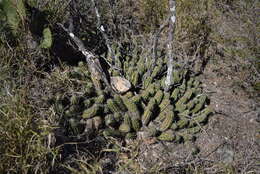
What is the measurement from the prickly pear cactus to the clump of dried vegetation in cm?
12

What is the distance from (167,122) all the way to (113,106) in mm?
647

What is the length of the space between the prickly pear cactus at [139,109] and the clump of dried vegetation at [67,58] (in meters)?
0.12

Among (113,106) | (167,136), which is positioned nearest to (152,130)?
(167,136)

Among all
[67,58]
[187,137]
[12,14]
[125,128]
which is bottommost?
[187,137]

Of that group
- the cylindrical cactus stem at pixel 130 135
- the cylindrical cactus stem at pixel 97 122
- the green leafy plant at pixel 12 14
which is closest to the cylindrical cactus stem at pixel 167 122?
the cylindrical cactus stem at pixel 130 135

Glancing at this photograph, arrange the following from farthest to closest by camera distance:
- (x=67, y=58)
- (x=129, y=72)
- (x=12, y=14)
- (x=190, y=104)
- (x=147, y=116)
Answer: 1. (x=67, y=58)
2. (x=129, y=72)
3. (x=12, y=14)
4. (x=190, y=104)
5. (x=147, y=116)

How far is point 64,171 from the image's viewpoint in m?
2.06

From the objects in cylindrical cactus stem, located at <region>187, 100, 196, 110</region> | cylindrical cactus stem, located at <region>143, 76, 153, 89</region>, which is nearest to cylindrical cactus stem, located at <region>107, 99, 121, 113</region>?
cylindrical cactus stem, located at <region>143, 76, 153, 89</region>

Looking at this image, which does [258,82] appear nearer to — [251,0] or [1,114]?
[251,0]

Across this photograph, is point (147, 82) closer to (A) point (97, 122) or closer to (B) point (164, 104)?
(B) point (164, 104)

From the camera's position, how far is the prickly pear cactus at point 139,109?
2.64 metres

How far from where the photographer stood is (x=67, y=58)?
3.60 metres

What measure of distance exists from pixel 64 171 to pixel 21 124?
1.91ft

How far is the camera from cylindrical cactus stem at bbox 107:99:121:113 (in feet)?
8.79
